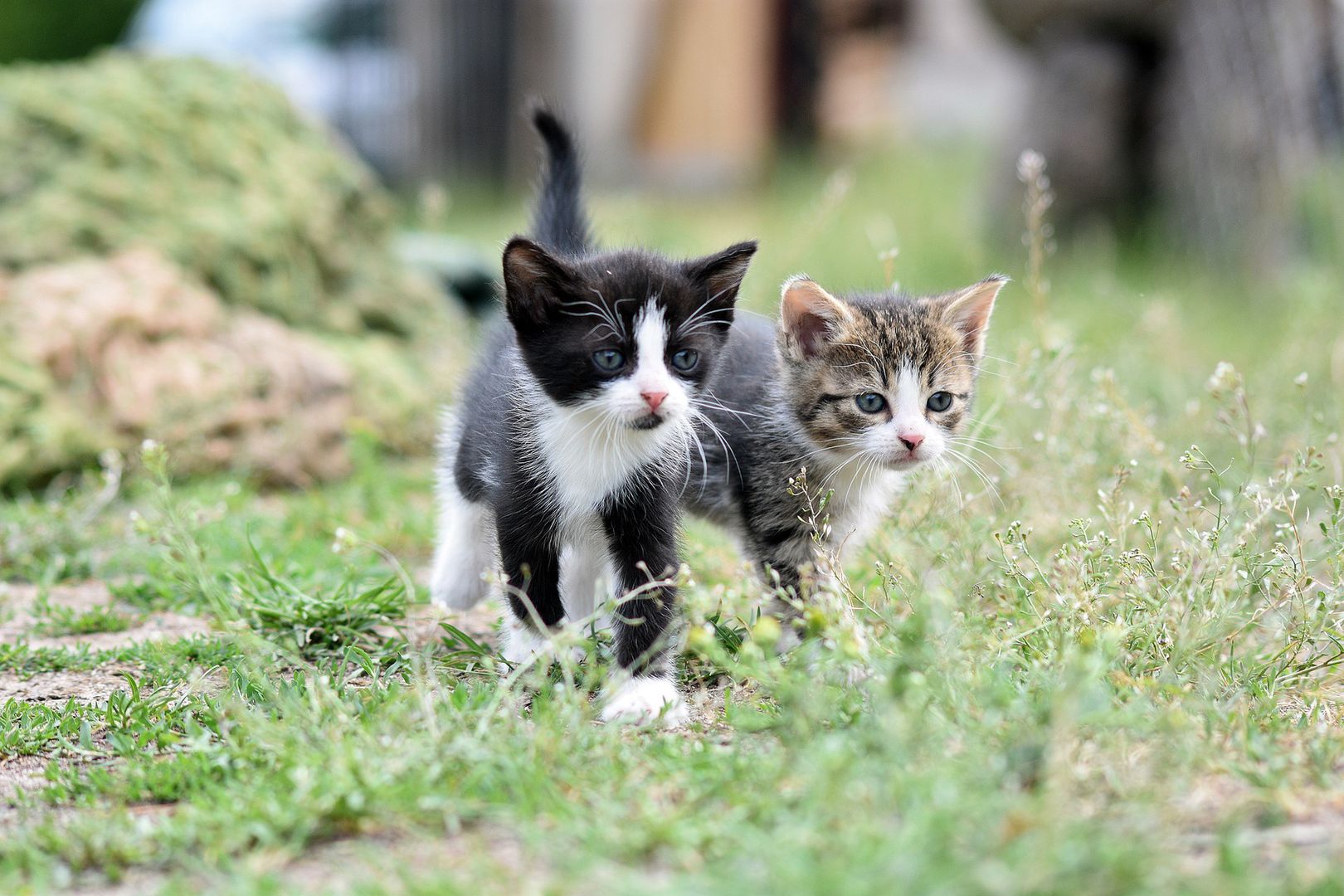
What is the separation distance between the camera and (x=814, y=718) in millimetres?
2375

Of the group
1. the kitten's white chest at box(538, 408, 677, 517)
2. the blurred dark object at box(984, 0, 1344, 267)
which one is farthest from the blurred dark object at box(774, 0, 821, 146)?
the kitten's white chest at box(538, 408, 677, 517)

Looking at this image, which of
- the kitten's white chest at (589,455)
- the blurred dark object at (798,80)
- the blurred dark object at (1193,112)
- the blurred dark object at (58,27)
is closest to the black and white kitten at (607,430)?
the kitten's white chest at (589,455)

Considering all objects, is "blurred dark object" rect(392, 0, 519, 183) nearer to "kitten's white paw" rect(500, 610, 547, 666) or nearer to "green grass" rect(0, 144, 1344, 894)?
Result: "green grass" rect(0, 144, 1344, 894)

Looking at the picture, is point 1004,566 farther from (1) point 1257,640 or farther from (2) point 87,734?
(2) point 87,734

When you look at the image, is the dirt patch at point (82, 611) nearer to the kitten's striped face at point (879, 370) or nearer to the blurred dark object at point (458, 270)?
the kitten's striped face at point (879, 370)

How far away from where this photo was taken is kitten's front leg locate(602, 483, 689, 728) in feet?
9.26

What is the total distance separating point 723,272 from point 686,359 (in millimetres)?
236

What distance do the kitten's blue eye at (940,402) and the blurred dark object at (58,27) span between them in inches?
451

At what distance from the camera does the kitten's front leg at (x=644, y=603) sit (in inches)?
111

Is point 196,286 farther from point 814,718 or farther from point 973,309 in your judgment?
point 814,718

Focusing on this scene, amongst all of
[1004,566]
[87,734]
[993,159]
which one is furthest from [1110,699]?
[993,159]

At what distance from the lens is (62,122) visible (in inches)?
232

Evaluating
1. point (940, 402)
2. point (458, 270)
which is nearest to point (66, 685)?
point (940, 402)

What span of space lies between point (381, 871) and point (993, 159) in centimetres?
823
